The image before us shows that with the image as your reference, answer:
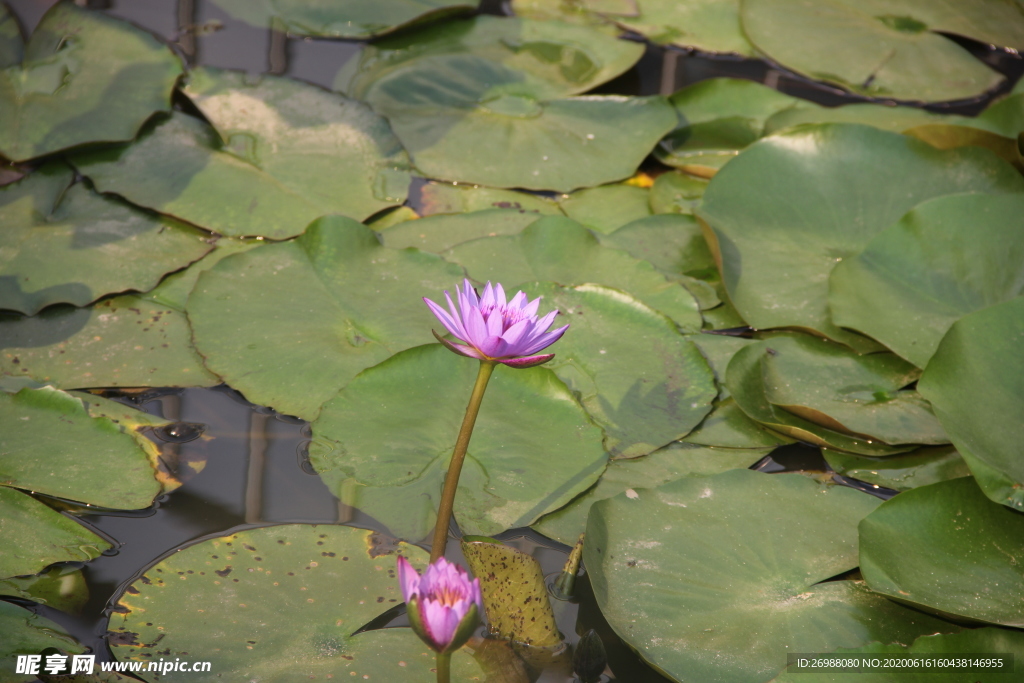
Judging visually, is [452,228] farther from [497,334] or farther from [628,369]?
[497,334]

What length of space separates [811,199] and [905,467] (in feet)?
2.67

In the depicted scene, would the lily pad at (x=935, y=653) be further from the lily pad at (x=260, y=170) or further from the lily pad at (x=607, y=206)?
the lily pad at (x=260, y=170)

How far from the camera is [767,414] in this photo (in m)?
1.77

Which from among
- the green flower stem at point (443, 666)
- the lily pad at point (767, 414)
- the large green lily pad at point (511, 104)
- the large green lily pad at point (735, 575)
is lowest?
the large green lily pad at point (735, 575)

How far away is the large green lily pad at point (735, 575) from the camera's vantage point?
132 centimetres

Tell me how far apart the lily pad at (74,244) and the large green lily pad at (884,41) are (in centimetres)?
233

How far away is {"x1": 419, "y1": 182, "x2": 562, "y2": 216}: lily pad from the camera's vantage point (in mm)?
2336

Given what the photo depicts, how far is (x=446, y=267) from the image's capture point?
1.99m

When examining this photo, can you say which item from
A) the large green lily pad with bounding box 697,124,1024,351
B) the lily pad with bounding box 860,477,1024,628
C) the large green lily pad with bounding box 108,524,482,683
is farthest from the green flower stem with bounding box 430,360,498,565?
the large green lily pad with bounding box 697,124,1024,351

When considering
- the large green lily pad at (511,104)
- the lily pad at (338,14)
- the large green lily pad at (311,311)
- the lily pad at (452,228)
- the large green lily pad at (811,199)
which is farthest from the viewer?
the lily pad at (338,14)

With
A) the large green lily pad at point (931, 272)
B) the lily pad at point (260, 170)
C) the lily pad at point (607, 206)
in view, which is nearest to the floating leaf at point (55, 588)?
the lily pad at point (260, 170)

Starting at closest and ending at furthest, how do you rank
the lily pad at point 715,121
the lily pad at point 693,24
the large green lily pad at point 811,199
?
1. the large green lily pad at point 811,199
2. the lily pad at point 715,121
3. the lily pad at point 693,24


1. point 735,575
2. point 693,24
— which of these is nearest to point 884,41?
point 693,24

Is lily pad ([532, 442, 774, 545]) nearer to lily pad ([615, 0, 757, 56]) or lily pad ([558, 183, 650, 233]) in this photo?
lily pad ([558, 183, 650, 233])
